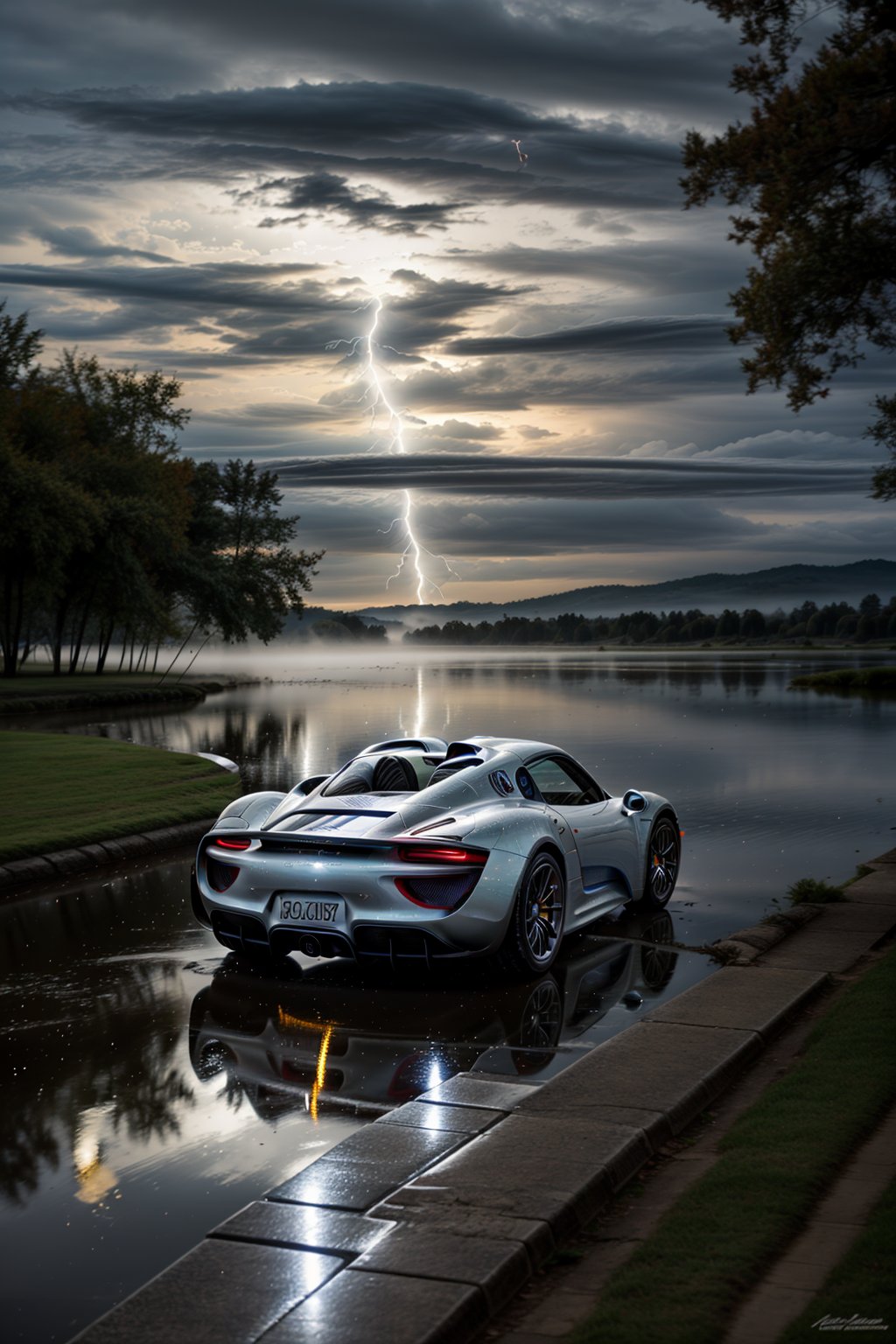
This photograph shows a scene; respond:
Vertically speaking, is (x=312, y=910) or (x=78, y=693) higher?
(x=312, y=910)

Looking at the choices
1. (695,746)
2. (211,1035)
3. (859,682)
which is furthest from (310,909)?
(859,682)

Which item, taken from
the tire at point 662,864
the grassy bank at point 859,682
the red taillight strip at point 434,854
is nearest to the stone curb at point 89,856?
the red taillight strip at point 434,854

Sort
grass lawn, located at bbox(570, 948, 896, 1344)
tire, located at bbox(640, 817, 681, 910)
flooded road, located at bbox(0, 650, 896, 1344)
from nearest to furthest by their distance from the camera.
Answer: grass lawn, located at bbox(570, 948, 896, 1344) → flooded road, located at bbox(0, 650, 896, 1344) → tire, located at bbox(640, 817, 681, 910)

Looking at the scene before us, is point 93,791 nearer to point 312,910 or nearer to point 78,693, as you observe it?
point 312,910

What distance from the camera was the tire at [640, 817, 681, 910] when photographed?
10.3 meters

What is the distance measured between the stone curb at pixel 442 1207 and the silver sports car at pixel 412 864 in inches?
59.5

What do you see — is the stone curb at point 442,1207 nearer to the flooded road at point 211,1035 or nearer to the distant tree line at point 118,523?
the flooded road at point 211,1035

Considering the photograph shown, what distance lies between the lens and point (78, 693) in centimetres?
4378

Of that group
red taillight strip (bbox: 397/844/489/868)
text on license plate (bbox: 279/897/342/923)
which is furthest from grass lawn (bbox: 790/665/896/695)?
text on license plate (bbox: 279/897/342/923)

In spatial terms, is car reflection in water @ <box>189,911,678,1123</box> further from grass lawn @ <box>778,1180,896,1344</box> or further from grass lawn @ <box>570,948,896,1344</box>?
grass lawn @ <box>778,1180,896,1344</box>

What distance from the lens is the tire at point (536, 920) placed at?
805cm

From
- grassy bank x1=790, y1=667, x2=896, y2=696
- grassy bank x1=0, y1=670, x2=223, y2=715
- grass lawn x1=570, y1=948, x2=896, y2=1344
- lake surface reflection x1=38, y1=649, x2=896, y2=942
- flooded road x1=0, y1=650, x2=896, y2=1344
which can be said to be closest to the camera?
grass lawn x1=570, y1=948, x2=896, y2=1344

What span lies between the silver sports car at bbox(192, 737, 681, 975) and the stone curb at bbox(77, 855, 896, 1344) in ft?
4.96

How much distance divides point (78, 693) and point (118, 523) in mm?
10792
